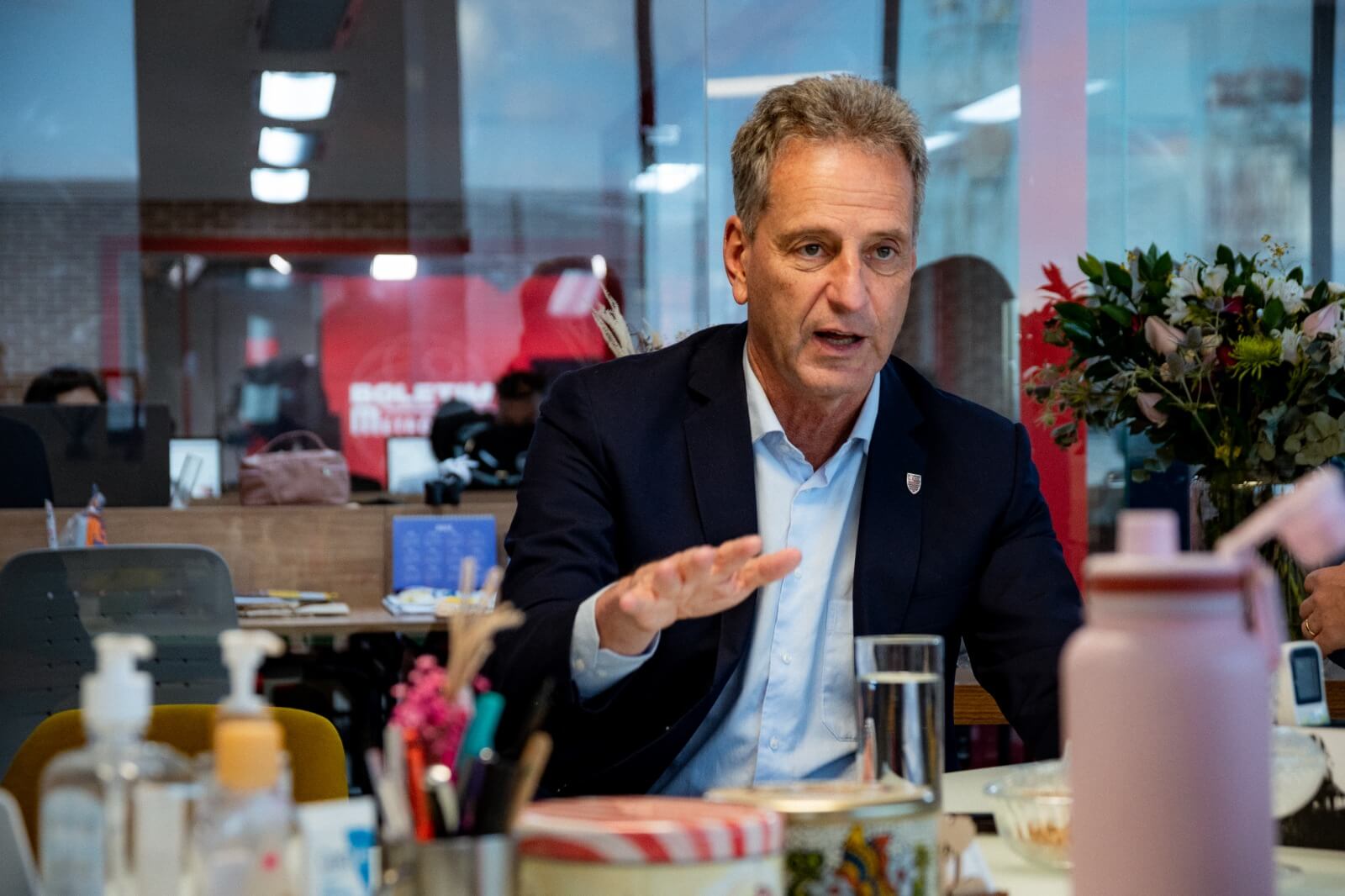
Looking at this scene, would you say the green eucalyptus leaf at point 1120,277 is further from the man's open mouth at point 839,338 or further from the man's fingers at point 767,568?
the man's fingers at point 767,568

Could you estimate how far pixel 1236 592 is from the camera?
2.44ft

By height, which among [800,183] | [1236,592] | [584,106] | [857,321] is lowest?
[1236,592]

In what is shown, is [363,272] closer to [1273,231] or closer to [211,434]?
[211,434]

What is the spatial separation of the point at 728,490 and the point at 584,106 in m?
7.27

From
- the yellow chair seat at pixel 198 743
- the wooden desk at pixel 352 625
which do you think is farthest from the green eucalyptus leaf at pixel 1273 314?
the wooden desk at pixel 352 625

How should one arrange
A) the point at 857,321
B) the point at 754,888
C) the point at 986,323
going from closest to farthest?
the point at 754,888, the point at 857,321, the point at 986,323

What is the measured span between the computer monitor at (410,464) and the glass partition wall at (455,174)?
48 cm

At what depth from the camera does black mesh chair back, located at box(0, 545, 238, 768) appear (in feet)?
11.9

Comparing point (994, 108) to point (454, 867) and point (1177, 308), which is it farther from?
point (454, 867)

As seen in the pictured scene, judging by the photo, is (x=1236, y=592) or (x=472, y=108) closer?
(x=1236, y=592)

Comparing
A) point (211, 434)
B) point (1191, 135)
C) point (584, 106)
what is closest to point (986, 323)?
point (1191, 135)

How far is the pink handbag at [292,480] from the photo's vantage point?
4.96 m

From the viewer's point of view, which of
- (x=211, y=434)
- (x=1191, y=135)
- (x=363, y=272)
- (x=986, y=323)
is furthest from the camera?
(x=363, y=272)

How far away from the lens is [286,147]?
28.6 feet
